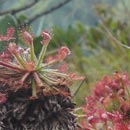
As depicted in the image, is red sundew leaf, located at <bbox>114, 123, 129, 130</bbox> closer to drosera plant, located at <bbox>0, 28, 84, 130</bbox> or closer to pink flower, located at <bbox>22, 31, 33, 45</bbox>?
drosera plant, located at <bbox>0, 28, 84, 130</bbox>

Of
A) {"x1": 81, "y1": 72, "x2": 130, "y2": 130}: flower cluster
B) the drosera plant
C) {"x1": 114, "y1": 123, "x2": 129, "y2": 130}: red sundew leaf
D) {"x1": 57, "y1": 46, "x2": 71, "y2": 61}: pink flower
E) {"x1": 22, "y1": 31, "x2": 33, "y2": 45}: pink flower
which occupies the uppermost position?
{"x1": 22, "y1": 31, "x2": 33, "y2": 45}: pink flower

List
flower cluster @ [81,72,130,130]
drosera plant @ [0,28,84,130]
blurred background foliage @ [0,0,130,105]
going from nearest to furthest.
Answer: drosera plant @ [0,28,84,130] → flower cluster @ [81,72,130,130] → blurred background foliage @ [0,0,130,105]

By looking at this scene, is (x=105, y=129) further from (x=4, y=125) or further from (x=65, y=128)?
(x=4, y=125)

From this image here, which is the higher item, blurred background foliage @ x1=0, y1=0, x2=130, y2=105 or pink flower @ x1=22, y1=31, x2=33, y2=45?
pink flower @ x1=22, y1=31, x2=33, y2=45

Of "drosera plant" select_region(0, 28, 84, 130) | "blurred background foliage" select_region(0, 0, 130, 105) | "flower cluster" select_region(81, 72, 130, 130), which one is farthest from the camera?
"blurred background foliage" select_region(0, 0, 130, 105)

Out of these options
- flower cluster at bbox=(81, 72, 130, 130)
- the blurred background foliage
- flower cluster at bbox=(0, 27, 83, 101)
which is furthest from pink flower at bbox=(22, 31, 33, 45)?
the blurred background foliage

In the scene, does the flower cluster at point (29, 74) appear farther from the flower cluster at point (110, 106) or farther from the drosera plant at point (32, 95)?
the flower cluster at point (110, 106)

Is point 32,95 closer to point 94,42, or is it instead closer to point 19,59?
point 19,59
